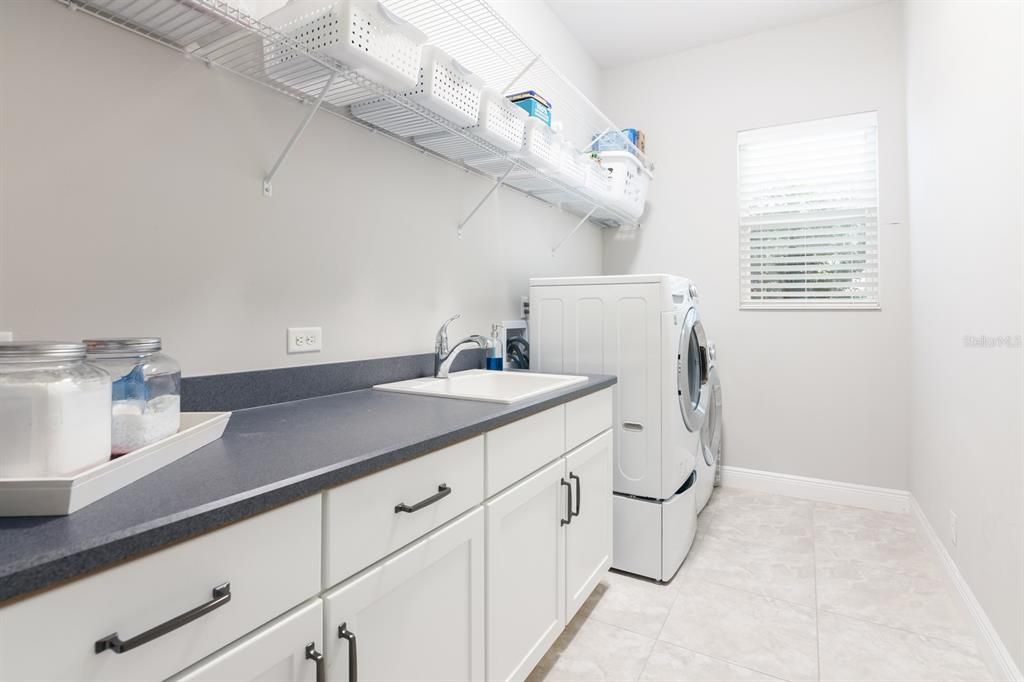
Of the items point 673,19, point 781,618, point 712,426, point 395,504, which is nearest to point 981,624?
point 781,618

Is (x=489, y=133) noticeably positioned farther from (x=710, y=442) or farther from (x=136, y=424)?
(x=710, y=442)

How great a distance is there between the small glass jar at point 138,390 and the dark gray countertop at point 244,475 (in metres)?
0.07

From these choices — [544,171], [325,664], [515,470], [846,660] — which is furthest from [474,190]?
[846,660]

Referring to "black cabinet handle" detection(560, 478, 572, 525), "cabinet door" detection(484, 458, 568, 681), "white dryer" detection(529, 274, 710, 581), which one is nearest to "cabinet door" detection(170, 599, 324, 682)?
"cabinet door" detection(484, 458, 568, 681)

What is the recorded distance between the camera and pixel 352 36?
1.18m

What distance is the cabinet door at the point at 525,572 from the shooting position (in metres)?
1.37

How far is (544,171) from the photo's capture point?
2195 millimetres

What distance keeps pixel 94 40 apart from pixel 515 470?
1.37 metres

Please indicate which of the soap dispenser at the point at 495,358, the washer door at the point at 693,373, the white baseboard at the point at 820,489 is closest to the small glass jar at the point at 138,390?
the soap dispenser at the point at 495,358

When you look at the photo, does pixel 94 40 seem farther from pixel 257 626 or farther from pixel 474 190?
pixel 474 190

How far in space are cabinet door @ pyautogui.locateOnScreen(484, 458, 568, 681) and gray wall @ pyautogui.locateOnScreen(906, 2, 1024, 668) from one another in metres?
1.24

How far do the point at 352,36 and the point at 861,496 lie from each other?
343 centimetres

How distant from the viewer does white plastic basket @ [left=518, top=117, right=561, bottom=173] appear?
195 cm

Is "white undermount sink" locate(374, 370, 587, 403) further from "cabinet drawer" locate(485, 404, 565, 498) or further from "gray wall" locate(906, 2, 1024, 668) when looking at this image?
"gray wall" locate(906, 2, 1024, 668)
